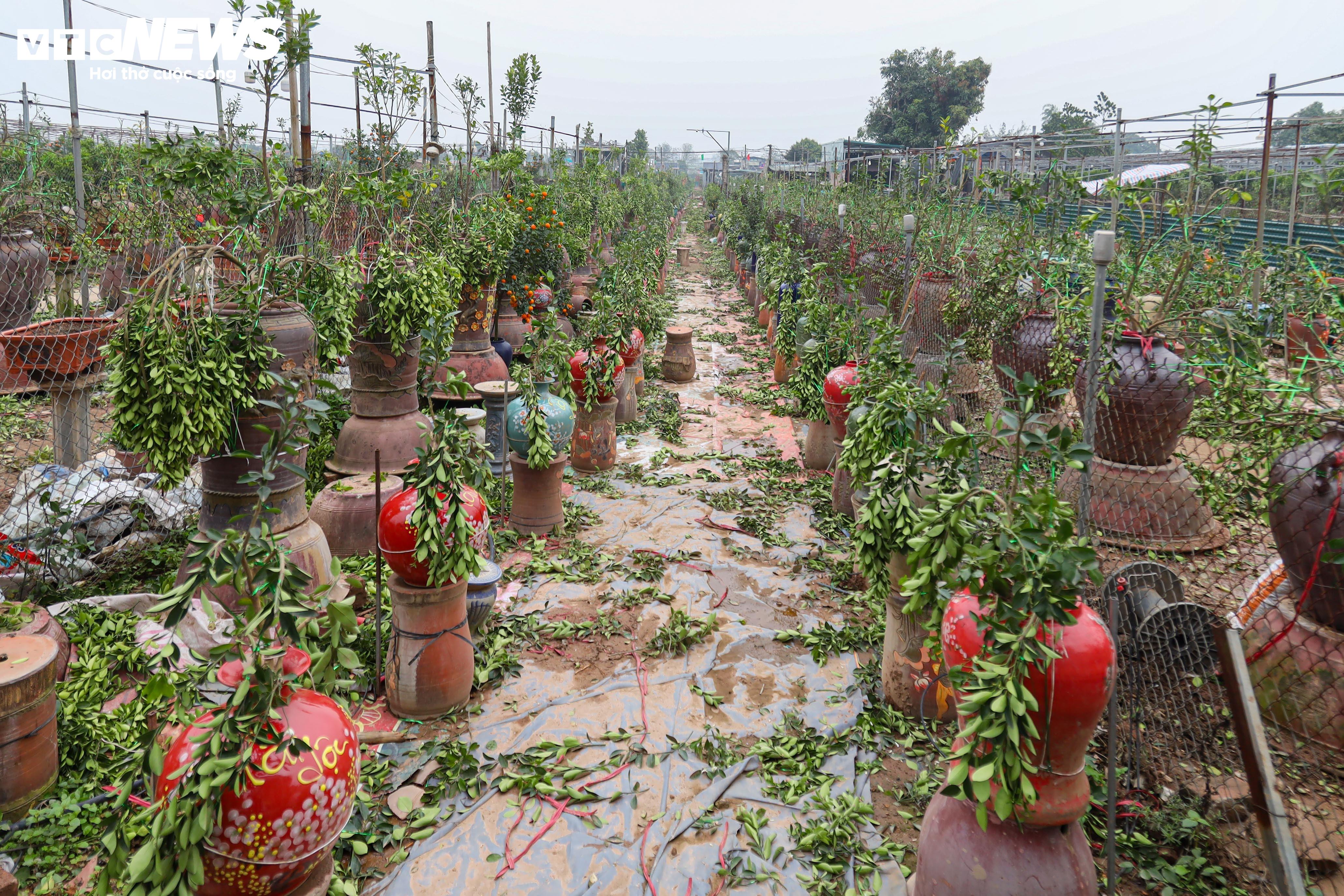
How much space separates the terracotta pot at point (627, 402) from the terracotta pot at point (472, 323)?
1506mm

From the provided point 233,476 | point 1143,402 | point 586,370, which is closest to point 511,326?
point 586,370

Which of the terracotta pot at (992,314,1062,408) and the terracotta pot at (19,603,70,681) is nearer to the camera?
the terracotta pot at (19,603,70,681)

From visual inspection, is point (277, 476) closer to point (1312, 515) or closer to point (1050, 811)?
point (1050, 811)

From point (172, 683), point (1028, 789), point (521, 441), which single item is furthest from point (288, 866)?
point (521, 441)

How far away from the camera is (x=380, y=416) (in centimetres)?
552

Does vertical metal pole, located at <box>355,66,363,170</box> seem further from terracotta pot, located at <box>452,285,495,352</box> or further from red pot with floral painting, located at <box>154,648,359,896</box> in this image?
red pot with floral painting, located at <box>154,648,359,896</box>

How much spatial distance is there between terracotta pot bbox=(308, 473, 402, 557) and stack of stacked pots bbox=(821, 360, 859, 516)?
3.15m

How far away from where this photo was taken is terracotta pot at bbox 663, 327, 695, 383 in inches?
417

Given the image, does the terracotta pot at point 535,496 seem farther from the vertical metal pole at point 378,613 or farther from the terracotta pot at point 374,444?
the vertical metal pole at point 378,613

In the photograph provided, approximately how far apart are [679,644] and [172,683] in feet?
9.04

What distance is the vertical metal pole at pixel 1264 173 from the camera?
6.43 m

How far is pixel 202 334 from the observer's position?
12.1 ft

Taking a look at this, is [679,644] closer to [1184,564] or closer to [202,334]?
[202,334]

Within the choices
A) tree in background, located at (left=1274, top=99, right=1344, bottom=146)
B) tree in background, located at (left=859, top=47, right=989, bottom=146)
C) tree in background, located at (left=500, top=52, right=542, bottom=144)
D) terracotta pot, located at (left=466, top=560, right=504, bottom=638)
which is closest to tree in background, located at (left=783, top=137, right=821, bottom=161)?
tree in background, located at (left=859, top=47, right=989, bottom=146)
